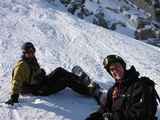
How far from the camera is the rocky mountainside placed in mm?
20969

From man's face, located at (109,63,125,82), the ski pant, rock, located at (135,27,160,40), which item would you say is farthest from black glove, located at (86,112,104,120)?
rock, located at (135,27,160,40)

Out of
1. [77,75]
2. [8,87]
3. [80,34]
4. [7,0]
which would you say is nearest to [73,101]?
[77,75]

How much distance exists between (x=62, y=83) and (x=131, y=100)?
2.66 m

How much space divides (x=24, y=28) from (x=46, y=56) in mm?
2305

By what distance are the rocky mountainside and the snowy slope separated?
5441 mm

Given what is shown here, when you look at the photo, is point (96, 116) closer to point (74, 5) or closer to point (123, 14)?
point (74, 5)

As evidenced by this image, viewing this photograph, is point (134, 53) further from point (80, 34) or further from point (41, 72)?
point (41, 72)

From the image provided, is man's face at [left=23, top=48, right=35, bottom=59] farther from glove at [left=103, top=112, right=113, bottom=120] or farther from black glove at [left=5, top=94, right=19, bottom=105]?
glove at [left=103, top=112, right=113, bottom=120]

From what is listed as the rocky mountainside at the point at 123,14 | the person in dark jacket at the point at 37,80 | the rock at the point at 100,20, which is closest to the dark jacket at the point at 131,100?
the person in dark jacket at the point at 37,80

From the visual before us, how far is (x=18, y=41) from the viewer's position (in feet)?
38.7

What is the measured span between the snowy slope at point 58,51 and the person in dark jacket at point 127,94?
4.61ft

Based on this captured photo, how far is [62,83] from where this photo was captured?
26.5 feet

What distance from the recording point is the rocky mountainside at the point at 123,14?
20969 mm

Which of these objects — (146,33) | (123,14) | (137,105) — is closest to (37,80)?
(137,105)
